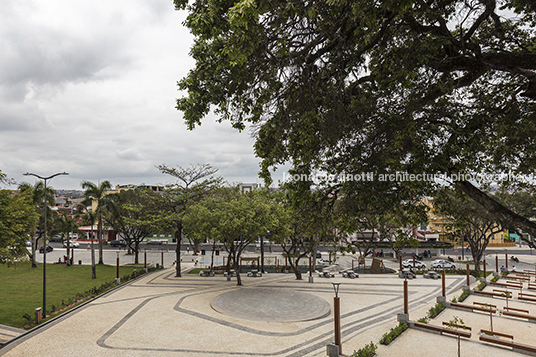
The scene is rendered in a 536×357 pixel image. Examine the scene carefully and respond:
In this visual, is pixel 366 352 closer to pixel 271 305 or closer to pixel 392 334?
pixel 392 334

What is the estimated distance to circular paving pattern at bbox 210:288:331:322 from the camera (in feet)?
56.9

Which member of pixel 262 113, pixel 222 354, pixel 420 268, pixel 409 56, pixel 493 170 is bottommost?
pixel 420 268

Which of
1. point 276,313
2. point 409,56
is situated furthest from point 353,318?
point 409,56

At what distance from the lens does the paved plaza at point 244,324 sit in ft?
42.0

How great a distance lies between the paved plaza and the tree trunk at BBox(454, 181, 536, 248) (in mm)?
7676

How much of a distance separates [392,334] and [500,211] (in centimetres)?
881

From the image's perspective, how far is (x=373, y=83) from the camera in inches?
337

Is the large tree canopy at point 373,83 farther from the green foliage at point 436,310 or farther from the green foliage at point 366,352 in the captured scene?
the green foliage at point 436,310

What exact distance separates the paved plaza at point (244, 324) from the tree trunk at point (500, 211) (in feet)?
25.2

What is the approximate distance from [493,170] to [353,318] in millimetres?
11363

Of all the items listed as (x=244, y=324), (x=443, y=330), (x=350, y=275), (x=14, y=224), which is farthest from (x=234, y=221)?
(x=350, y=275)

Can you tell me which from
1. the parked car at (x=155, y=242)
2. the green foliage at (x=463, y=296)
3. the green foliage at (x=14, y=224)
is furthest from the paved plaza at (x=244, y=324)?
the parked car at (x=155, y=242)

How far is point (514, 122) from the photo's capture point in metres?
7.49

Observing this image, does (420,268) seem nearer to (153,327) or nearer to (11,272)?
(153,327)
